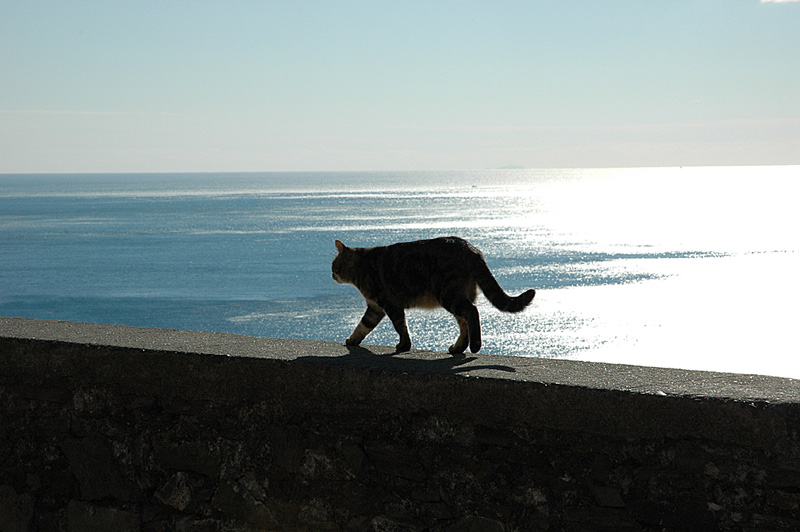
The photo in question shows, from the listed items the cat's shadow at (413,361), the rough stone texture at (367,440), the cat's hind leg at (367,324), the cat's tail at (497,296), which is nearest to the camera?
the rough stone texture at (367,440)

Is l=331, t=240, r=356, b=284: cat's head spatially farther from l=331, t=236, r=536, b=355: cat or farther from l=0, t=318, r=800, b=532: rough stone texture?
l=0, t=318, r=800, b=532: rough stone texture

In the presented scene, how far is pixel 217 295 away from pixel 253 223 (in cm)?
4447

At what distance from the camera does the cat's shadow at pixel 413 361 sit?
2.79 m

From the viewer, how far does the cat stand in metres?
3.44

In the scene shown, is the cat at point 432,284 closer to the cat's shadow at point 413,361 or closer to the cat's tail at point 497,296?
the cat's tail at point 497,296

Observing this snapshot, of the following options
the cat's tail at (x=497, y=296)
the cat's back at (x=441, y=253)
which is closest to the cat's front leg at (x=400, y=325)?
the cat's back at (x=441, y=253)

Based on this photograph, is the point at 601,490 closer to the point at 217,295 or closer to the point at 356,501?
the point at 356,501

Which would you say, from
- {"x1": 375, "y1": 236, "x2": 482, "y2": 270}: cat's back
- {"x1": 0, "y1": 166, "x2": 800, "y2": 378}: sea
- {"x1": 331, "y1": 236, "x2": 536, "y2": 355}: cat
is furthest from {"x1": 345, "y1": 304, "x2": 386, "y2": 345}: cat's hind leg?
{"x1": 0, "y1": 166, "x2": 800, "y2": 378}: sea

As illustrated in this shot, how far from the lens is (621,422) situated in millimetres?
2441

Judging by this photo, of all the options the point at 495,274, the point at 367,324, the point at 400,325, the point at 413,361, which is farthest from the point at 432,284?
the point at 495,274

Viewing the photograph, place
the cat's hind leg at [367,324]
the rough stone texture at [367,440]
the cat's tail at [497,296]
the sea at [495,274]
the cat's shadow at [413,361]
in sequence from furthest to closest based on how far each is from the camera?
the sea at [495,274]
the cat's hind leg at [367,324]
the cat's tail at [497,296]
the cat's shadow at [413,361]
the rough stone texture at [367,440]

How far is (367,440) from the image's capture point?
9.10 ft

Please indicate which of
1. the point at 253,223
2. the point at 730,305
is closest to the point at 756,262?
the point at 730,305

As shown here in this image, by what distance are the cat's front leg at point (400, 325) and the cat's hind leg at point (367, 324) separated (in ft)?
0.31
